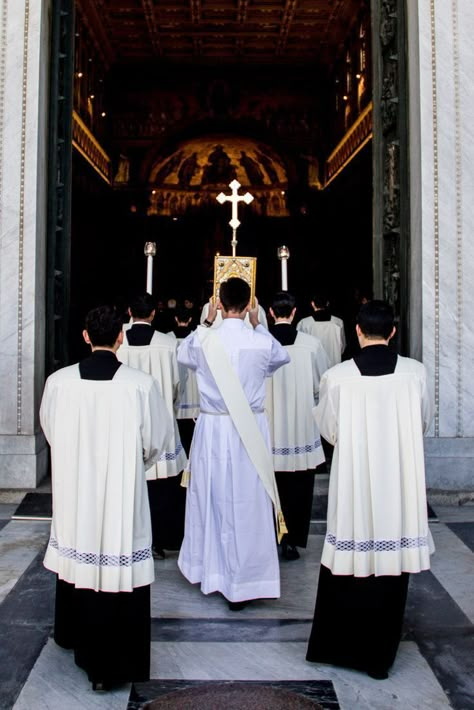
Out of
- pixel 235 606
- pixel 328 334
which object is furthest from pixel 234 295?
pixel 328 334

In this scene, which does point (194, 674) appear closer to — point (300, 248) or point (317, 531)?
point (317, 531)

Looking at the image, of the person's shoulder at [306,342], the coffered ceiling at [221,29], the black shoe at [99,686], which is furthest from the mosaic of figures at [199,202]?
the black shoe at [99,686]

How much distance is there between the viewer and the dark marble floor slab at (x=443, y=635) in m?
3.68

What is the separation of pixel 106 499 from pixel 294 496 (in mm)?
2571

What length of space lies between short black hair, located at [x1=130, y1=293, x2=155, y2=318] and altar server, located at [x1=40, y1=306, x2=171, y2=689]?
7.34ft

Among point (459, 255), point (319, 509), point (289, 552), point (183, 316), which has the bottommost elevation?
point (289, 552)

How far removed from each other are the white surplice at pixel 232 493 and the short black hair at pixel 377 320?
3.19 feet

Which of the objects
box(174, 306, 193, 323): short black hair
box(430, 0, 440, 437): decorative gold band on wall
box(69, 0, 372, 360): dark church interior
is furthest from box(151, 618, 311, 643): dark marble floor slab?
box(69, 0, 372, 360): dark church interior

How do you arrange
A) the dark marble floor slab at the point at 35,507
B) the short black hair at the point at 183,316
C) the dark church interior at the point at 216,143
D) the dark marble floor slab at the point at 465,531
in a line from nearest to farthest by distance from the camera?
1. the dark marble floor slab at the point at 465,531
2. the dark marble floor slab at the point at 35,507
3. the short black hair at the point at 183,316
4. the dark church interior at the point at 216,143

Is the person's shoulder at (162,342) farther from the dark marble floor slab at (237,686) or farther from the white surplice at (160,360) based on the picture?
the dark marble floor slab at (237,686)

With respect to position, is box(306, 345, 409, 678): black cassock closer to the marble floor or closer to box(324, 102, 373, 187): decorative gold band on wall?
the marble floor

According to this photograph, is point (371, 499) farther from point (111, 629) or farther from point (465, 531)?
point (465, 531)

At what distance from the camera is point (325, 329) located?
32.1ft

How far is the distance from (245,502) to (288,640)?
0.88 m
